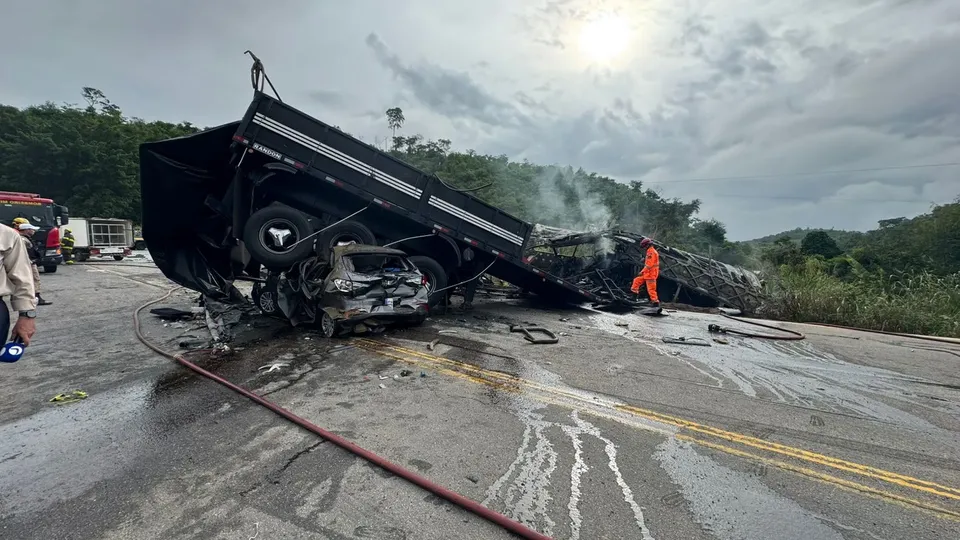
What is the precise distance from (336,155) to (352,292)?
2637 millimetres

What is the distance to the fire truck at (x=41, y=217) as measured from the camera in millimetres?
13227

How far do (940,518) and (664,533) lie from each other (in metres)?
1.50

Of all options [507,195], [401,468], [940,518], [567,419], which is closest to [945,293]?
[940,518]

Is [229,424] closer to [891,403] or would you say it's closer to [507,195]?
[891,403]

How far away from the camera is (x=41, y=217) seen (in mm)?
13758

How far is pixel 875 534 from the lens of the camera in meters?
2.10

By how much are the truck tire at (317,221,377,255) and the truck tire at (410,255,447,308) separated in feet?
3.00

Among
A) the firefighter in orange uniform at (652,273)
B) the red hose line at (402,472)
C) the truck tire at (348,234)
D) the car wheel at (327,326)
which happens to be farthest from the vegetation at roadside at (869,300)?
the red hose line at (402,472)

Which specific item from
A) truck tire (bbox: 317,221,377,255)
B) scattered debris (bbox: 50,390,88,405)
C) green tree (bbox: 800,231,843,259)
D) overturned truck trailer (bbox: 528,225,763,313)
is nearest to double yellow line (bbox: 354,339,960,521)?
scattered debris (bbox: 50,390,88,405)

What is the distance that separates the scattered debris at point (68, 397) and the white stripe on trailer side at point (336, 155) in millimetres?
4407

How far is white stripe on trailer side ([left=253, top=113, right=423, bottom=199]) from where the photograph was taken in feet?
22.2

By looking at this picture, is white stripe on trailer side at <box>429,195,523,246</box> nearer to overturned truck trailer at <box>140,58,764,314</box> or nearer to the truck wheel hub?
overturned truck trailer at <box>140,58,764,314</box>

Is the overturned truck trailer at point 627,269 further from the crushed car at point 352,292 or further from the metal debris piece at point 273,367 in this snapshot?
the metal debris piece at point 273,367

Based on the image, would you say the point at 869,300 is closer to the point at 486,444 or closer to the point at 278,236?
the point at 486,444
